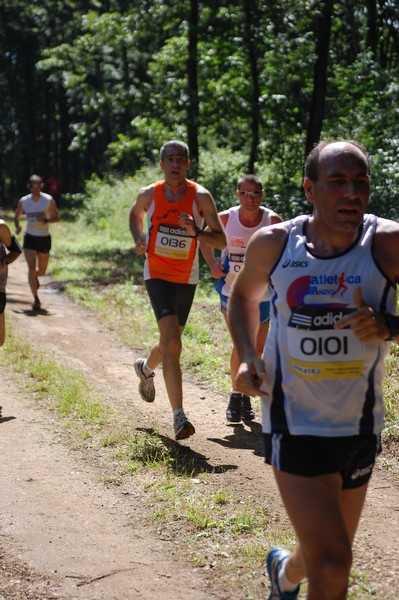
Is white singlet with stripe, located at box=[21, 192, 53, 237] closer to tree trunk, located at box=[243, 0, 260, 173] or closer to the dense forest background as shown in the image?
the dense forest background

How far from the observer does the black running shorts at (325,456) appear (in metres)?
3.40

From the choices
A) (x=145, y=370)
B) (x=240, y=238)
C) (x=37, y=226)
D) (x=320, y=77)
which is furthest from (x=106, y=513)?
(x=320, y=77)

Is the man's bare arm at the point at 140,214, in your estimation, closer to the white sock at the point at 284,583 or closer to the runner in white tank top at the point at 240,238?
the runner in white tank top at the point at 240,238

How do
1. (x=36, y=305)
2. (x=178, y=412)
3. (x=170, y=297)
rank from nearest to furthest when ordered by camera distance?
(x=178, y=412)
(x=170, y=297)
(x=36, y=305)

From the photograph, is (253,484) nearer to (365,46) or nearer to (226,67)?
(226,67)

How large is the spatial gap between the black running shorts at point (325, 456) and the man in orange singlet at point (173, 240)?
389 cm

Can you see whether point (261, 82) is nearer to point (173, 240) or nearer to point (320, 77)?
point (320, 77)

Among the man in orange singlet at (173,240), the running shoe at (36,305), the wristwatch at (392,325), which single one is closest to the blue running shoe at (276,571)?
the wristwatch at (392,325)

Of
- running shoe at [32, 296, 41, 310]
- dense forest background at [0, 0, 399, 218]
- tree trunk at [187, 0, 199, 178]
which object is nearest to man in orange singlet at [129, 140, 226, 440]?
running shoe at [32, 296, 41, 310]

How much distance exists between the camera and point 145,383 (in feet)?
27.5

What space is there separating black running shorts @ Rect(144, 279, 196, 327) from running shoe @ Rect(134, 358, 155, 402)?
2.97 feet

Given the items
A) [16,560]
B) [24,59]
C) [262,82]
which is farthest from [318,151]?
[24,59]

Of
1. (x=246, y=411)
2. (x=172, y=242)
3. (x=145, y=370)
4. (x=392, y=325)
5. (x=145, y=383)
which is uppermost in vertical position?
(x=392, y=325)

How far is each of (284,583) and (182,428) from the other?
3301 millimetres
